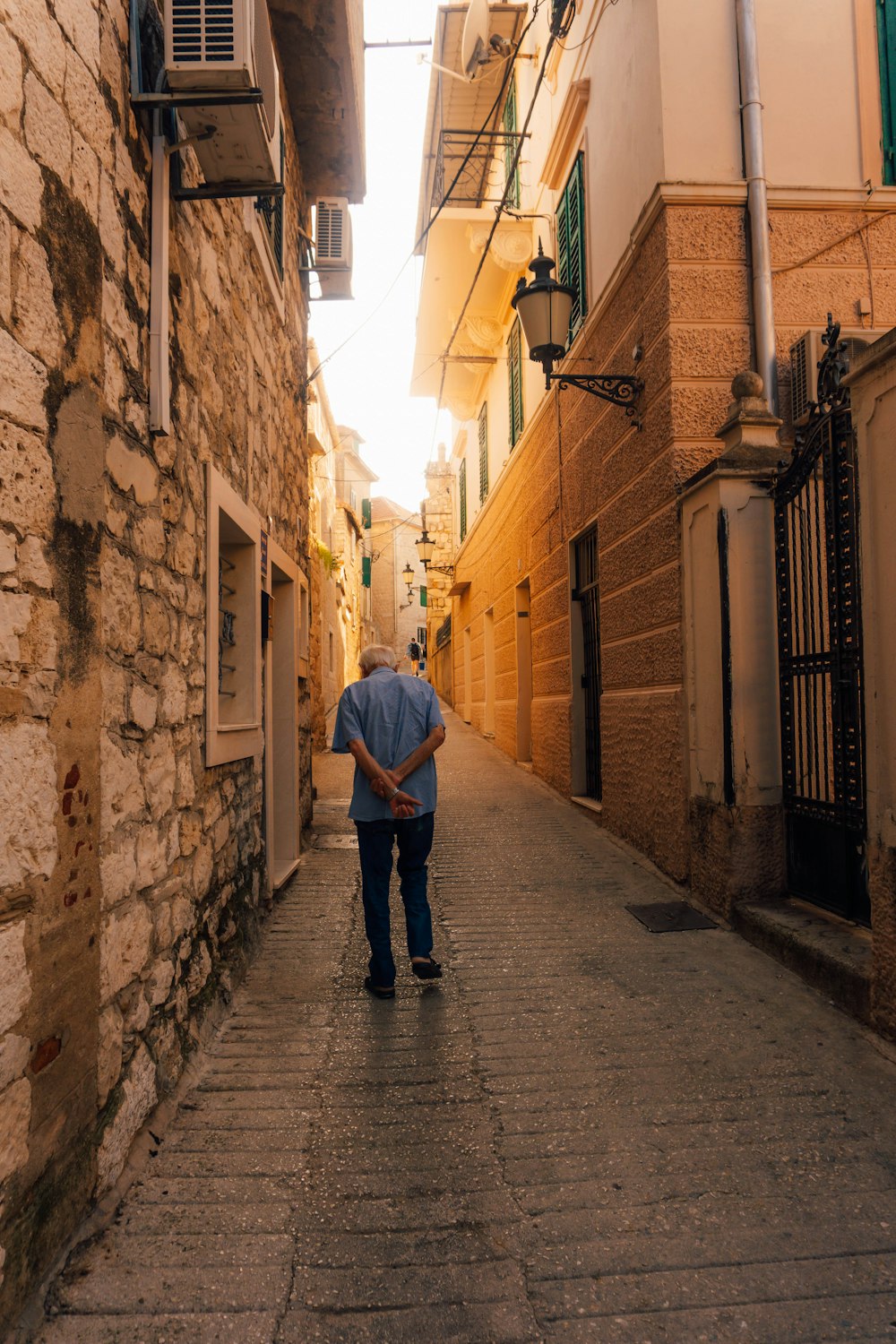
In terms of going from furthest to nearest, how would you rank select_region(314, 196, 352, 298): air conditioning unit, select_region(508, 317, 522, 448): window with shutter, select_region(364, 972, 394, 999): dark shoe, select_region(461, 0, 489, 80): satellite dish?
1. select_region(508, 317, 522, 448): window with shutter
2. select_region(461, 0, 489, 80): satellite dish
3. select_region(314, 196, 352, 298): air conditioning unit
4. select_region(364, 972, 394, 999): dark shoe

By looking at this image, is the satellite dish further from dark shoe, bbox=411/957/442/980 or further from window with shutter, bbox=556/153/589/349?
dark shoe, bbox=411/957/442/980

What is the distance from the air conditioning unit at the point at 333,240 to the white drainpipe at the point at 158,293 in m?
4.95

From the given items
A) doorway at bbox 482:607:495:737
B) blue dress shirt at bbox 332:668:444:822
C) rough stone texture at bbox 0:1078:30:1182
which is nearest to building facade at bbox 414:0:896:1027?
blue dress shirt at bbox 332:668:444:822

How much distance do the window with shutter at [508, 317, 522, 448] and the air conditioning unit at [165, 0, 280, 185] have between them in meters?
8.16

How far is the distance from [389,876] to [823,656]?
2296 millimetres

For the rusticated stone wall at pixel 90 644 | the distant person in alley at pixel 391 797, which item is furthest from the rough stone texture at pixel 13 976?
the distant person in alley at pixel 391 797

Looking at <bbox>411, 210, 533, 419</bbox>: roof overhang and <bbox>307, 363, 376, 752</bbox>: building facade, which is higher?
<bbox>411, 210, 533, 419</bbox>: roof overhang

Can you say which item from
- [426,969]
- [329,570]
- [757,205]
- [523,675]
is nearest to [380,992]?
[426,969]

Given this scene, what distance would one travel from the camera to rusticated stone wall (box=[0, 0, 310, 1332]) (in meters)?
1.87

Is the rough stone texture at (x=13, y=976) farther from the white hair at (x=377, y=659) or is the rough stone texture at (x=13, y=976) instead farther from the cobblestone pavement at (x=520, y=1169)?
the white hair at (x=377, y=659)

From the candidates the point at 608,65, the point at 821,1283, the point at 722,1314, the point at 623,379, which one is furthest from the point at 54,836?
the point at 608,65

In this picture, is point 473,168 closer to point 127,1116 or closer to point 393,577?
point 127,1116

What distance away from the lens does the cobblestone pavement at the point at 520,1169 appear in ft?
6.29

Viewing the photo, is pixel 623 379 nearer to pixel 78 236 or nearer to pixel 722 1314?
pixel 78 236
